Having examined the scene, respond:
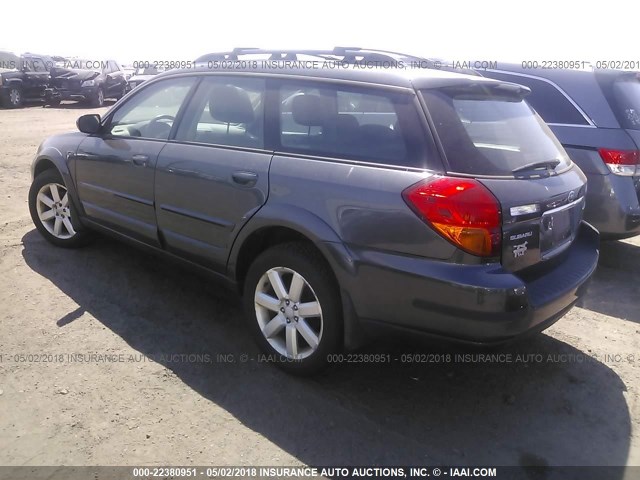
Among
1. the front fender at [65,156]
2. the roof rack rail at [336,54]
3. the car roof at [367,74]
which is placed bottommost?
the front fender at [65,156]

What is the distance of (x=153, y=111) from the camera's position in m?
4.19

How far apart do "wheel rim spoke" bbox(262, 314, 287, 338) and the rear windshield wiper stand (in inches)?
57.8

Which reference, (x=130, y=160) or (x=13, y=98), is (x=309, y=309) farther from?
(x=13, y=98)

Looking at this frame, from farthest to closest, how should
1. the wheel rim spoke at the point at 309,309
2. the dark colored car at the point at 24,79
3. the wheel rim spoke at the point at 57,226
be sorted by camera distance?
1. the dark colored car at the point at 24,79
2. the wheel rim spoke at the point at 57,226
3. the wheel rim spoke at the point at 309,309

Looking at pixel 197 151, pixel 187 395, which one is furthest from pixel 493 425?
pixel 197 151

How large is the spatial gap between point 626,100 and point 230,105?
338 centimetres

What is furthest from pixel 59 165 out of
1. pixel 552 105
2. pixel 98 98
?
pixel 98 98

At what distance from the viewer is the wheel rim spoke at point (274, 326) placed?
3.22 meters

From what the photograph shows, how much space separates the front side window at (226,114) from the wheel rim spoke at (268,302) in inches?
34.2

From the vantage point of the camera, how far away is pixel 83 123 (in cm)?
443

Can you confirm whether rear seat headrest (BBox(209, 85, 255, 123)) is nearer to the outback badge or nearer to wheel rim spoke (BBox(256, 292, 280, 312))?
wheel rim spoke (BBox(256, 292, 280, 312))

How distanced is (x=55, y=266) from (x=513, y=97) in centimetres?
366

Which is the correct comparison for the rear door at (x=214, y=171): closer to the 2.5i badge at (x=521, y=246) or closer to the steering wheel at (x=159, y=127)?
the steering wheel at (x=159, y=127)

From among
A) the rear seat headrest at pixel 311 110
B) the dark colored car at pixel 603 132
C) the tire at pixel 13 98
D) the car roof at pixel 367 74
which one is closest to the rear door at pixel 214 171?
the car roof at pixel 367 74
